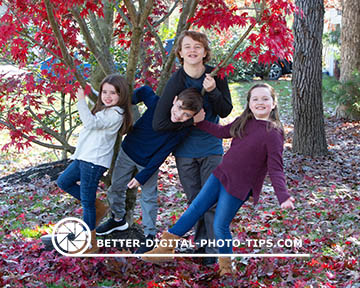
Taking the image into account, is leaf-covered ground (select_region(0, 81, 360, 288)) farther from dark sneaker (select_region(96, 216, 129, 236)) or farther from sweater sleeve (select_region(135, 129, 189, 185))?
sweater sleeve (select_region(135, 129, 189, 185))

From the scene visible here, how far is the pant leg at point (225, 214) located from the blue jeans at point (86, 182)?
0.97m

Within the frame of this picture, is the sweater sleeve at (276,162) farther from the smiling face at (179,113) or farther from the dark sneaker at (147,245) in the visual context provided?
the dark sneaker at (147,245)

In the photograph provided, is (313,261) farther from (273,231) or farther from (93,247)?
(93,247)

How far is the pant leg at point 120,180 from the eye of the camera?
367cm

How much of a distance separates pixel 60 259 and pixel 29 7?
7.61 ft

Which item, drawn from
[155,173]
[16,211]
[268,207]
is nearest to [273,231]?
[268,207]

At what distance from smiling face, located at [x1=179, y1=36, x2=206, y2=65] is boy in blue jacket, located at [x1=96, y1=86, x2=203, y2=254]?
221 millimetres

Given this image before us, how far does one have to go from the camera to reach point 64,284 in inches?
133

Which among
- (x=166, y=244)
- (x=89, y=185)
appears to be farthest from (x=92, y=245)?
(x=166, y=244)

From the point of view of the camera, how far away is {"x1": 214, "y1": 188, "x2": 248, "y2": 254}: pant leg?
3.13 metres

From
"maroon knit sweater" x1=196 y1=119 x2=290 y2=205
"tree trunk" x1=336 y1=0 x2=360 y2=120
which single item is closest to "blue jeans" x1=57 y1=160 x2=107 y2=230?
"maroon knit sweater" x1=196 y1=119 x2=290 y2=205

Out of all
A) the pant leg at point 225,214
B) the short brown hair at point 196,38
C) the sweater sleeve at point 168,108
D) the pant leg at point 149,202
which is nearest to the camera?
the pant leg at point 225,214

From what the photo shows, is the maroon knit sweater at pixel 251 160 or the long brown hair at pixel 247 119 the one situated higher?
the long brown hair at pixel 247 119

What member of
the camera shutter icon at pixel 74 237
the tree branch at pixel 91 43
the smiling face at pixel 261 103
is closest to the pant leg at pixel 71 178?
the camera shutter icon at pixel 74 237
